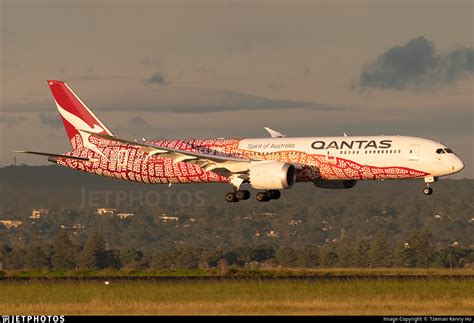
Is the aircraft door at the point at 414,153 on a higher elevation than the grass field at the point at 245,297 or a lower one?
higher

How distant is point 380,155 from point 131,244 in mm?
75028

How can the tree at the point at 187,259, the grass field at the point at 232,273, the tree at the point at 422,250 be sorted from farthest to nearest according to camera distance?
the tree at the point at 422,250 < the tree at the point at 187,259 < the grass field at the point at 232,273

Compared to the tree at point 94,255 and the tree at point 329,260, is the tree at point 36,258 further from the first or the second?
the tree at point 329,260

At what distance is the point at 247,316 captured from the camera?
146ft

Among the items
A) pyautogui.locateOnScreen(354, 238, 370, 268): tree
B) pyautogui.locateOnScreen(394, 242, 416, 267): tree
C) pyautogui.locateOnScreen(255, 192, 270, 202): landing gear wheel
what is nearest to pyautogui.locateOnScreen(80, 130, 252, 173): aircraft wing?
pyautogui.locateOnScreen(255, 192, 270, 202): landing gear wheel

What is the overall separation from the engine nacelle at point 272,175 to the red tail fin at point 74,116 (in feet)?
53.2

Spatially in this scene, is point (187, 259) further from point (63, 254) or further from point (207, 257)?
point (63, 254)

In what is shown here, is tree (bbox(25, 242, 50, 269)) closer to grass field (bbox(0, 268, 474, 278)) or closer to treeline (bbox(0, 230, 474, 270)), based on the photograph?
treeline (bbox(0, 230, 474, 270))

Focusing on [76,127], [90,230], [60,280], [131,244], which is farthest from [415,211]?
[60,280]

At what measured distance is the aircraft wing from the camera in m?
78.8

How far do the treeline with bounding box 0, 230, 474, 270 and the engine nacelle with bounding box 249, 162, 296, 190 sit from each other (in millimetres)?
19690

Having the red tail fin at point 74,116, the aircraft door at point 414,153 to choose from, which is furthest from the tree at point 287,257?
the aircraft door at point 414,153

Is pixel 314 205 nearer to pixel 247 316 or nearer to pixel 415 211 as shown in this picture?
pixel 415 211

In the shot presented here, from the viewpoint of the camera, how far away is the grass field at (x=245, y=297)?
46.7m
